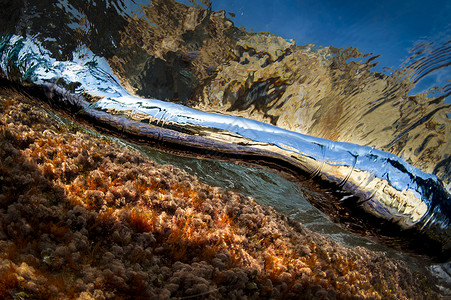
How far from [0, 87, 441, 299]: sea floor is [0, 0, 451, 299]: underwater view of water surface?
29 millimetres

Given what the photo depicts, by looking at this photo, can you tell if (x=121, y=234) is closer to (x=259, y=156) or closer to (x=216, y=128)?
(x=216, y=128)

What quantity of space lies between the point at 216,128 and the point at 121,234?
2.60m

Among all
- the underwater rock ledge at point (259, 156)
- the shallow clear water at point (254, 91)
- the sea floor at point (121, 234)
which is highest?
the shallow clear water at point (254, 91)

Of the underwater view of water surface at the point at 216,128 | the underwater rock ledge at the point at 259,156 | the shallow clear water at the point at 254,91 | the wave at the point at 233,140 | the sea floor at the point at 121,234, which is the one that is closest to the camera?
the sea floor at the point at 121,234

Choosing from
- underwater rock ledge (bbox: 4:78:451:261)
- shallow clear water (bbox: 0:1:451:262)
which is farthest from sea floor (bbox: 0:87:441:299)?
shallow clear water (bbox: 0:1:451:262)

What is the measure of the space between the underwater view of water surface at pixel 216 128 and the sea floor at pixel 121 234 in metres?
0.03

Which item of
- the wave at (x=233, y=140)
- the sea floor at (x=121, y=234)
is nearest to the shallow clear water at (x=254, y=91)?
the wave at (x=233, y=140)

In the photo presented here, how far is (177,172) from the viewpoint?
20.7ft

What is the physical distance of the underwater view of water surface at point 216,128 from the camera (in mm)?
2732

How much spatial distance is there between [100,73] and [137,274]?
14.0 feet

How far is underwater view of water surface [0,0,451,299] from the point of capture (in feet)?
8.96

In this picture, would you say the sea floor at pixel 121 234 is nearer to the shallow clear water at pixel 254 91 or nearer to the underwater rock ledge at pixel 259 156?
the underwater rock ledge at pixel 259 156

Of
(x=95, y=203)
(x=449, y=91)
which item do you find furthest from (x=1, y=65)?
(x=449, y=91)

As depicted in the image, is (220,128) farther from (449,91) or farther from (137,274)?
(449,91)
